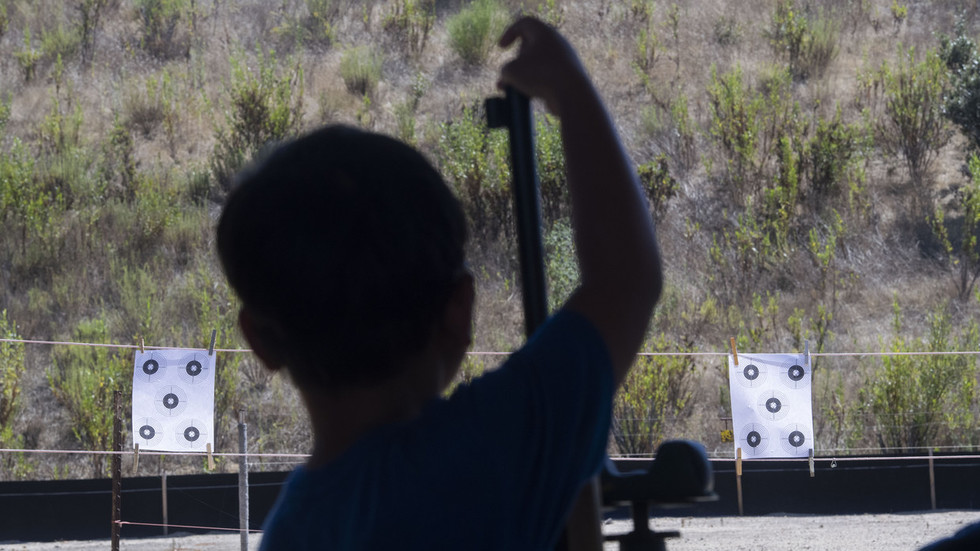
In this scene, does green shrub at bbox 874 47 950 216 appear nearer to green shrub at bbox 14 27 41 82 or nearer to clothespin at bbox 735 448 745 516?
clothespin at bbox 735 448 745 516

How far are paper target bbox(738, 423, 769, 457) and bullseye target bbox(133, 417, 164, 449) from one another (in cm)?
409

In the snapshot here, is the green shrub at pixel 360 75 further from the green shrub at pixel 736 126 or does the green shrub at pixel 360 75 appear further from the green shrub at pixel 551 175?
the green shrub at pixel 736 126

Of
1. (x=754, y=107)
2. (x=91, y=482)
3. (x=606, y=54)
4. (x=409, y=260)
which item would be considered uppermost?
(x=606, y=54)

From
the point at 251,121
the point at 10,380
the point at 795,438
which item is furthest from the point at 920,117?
the point at 10,380

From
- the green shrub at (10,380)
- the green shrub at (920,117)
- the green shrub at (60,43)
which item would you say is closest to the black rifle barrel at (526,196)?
the green shrub at (10,380)

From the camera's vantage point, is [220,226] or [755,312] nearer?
[220,226]

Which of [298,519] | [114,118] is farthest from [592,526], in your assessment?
[114,118]

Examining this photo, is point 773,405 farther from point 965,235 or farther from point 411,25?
point 411,25

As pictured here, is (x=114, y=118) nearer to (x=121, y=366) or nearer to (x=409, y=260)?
(x=121, y=366)

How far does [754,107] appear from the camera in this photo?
1244 centimetres

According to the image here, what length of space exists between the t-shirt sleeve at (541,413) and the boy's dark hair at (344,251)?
5 cm

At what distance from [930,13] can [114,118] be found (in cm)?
1131

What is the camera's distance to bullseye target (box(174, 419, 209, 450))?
7195 mm

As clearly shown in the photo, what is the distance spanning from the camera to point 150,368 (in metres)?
7.43
